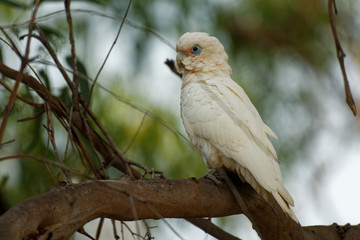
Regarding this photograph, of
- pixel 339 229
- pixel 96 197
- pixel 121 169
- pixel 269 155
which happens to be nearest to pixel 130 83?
pixel 121 169

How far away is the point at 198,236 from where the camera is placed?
2.10 meters

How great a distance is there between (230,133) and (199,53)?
524 mm

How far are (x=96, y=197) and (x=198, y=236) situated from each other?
0.93 meters

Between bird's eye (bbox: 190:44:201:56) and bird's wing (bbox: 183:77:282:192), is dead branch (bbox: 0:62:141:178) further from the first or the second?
bird's eye (bbox: 190:44:201:56)

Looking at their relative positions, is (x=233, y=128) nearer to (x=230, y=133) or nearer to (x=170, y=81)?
(x=230, y=133)

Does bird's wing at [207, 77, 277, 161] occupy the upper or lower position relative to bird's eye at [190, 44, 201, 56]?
lower

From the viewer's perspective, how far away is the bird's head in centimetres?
220

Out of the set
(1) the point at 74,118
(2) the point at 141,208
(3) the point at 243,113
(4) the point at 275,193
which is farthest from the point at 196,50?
(2) the point at 141,208

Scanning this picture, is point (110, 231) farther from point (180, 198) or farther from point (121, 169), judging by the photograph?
point (180, 198)

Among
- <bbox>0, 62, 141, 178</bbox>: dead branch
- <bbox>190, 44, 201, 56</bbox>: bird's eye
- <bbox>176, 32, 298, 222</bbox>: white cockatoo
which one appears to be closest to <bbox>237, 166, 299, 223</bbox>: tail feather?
<bbox>176, 32, 298, 222</bbox>: white cockatoo

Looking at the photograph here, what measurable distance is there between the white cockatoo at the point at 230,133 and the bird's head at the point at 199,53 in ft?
0.20

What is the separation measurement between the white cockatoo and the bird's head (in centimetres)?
6

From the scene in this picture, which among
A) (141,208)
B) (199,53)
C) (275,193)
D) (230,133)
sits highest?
(199,53)

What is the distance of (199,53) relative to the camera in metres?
2.22
